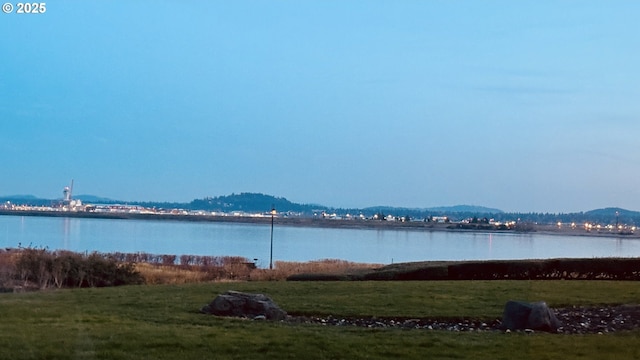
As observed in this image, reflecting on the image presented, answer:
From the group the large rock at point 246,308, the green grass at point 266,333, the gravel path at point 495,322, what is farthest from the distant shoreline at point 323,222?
the large rock at point 246,308

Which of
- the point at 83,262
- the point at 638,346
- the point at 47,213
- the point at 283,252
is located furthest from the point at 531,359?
the point at 47,213

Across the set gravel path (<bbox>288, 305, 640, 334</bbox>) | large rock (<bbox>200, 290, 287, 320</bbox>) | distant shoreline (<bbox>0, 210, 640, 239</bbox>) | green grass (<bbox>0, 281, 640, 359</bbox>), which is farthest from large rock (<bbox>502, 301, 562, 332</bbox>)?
distant shoreline (<bbox>0, 210, 640, 239</bbox>)

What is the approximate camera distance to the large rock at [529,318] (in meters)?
12.8

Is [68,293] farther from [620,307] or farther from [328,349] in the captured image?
[620,307]

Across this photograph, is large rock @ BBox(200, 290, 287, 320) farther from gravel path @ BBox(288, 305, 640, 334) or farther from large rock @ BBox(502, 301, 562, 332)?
large rock @ BBox(502, 301, 562, 332)

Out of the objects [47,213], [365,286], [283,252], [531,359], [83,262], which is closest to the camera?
[531,359]

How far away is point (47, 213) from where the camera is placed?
179 metres

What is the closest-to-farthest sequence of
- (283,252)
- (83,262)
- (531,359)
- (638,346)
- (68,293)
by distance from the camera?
(531,359)
(638,346)
(68,293)
(83,262)
(283,252)

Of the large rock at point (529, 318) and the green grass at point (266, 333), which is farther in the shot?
the large rock at point (529, 318)

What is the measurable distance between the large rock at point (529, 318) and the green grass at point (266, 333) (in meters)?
0.50

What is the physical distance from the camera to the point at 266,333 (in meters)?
11.7

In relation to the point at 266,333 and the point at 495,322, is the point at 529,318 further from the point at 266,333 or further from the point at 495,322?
the point at 266,333

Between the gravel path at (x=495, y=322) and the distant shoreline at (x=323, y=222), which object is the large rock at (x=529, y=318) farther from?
the distant shoreline at (x=323, y=222)

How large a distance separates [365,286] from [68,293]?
295 inches
